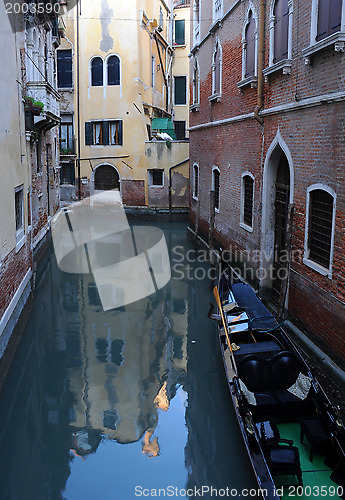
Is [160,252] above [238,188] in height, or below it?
below

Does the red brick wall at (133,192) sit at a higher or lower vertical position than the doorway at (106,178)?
lower

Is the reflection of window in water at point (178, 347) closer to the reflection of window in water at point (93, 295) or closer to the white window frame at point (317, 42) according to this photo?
the reflection of window in water at point (93, 295)

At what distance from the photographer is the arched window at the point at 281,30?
7.34 m

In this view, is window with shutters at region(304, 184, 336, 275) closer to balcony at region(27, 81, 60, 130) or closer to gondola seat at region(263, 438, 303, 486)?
gondola seat at region(263, 438, 303, 486)

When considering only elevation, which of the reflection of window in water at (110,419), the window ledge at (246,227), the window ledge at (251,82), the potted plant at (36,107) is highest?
the window ledge at (251,82)

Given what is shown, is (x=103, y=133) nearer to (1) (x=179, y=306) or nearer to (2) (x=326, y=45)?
(1) (x=179, y=306)

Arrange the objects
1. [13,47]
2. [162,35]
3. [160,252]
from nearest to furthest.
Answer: [13,47], [160,252], [162,35]

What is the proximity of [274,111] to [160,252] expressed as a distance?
23.1 feet

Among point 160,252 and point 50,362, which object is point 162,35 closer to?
point 160,252

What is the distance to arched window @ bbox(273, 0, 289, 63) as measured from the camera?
734cm

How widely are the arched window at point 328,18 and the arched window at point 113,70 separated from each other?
47.4 ft

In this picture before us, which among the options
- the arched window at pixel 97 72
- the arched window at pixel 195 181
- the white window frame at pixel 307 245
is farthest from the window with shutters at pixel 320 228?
the arched window at pixel 97 72

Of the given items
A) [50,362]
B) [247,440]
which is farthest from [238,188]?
[247,440]

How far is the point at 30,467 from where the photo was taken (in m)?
4.73
